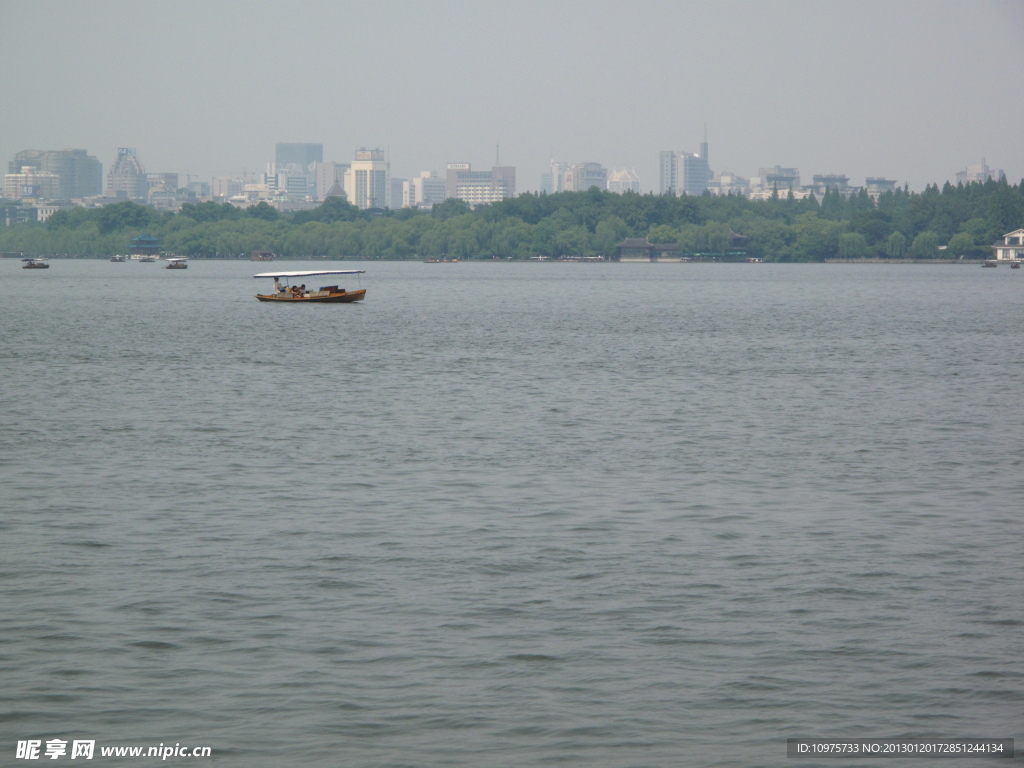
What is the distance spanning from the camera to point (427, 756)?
1361 centimetres

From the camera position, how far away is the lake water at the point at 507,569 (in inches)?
572

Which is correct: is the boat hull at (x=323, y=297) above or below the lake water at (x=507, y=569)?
above

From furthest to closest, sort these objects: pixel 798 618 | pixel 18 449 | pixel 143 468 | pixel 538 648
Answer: pixel 18 449, pixel 143 468, pixel 798 618, pixel 538 648

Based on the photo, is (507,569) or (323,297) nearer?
(507,569)

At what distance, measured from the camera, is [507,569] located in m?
20.5

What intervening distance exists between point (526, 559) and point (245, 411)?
72.4ft

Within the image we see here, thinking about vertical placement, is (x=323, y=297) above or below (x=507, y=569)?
above

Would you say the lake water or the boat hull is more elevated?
the boat hull

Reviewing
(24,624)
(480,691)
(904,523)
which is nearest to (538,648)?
(480,691)

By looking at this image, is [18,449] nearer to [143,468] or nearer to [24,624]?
Result: [143,468]

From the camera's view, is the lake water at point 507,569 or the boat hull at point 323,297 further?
the boat hull at point 323,297

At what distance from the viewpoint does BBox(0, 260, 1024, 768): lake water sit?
14.5m

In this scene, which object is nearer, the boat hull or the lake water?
the lake water

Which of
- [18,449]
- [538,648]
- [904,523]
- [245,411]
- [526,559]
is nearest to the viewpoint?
[538,648]
